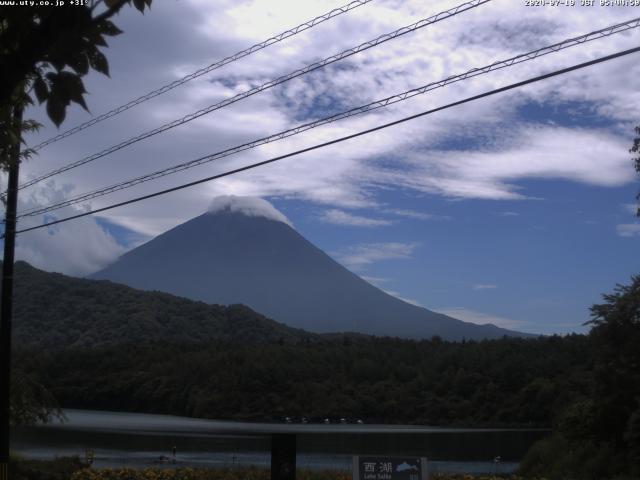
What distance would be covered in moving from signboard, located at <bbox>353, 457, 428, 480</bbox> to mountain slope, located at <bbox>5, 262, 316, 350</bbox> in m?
109

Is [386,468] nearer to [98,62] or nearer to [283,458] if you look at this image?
[283,458]

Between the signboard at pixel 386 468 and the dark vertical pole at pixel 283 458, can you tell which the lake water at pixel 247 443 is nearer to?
the dark vertical pole at pixel 283 458

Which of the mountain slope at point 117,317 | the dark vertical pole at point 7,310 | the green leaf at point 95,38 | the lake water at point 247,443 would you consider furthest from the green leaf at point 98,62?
the mountain slope at point 117,317

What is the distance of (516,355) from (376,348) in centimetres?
2473

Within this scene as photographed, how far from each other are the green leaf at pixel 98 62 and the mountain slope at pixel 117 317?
377 ft

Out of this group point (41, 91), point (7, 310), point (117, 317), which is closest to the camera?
point (41, 91)

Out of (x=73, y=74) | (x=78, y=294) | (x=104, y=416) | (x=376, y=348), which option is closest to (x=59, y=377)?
A: (x=104, y=416)

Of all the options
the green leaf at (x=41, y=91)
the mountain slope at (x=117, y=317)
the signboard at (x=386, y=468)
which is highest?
the mountain slope at (x=117, y=317)

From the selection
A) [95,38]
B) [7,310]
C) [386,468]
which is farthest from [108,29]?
[7,310]

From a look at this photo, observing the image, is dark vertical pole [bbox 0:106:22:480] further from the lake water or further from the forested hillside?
the forested hillside

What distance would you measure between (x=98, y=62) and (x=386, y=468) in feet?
23.4

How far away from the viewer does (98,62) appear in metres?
3.91

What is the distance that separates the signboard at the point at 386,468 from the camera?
32.2 ft

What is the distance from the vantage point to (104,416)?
73.9 m
